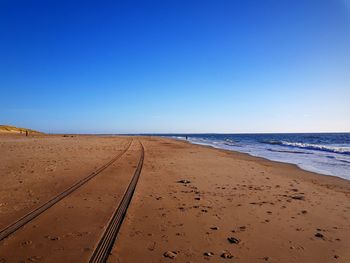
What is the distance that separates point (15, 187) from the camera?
382 inches

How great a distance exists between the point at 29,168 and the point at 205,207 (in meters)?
9.57

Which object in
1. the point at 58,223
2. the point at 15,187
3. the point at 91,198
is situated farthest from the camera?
the point at 15,187

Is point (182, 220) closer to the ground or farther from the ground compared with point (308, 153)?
closer to the ground

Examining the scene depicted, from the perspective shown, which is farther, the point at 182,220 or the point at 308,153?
the point at 308,153

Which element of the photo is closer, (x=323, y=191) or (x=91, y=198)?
(x=91, y=198)

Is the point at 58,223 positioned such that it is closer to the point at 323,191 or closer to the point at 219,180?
the point at 219,180

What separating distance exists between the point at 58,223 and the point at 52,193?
3040mm

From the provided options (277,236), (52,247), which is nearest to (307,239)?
(277,236)

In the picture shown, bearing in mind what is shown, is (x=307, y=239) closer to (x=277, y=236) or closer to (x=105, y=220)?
(x=277, y=236)

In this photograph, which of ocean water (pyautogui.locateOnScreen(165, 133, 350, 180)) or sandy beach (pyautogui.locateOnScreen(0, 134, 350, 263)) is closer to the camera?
sandy beach (pyautogui.locateOnScreen(0, 134, 350, 263))

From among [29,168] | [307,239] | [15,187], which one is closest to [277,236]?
[307,239]

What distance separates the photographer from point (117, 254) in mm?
4738

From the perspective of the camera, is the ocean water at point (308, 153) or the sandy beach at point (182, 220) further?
the ocean water at point (308, 153)

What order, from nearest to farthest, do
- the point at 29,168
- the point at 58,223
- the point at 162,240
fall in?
the point at 162,240
the point at 58,223
the point at 29,168
